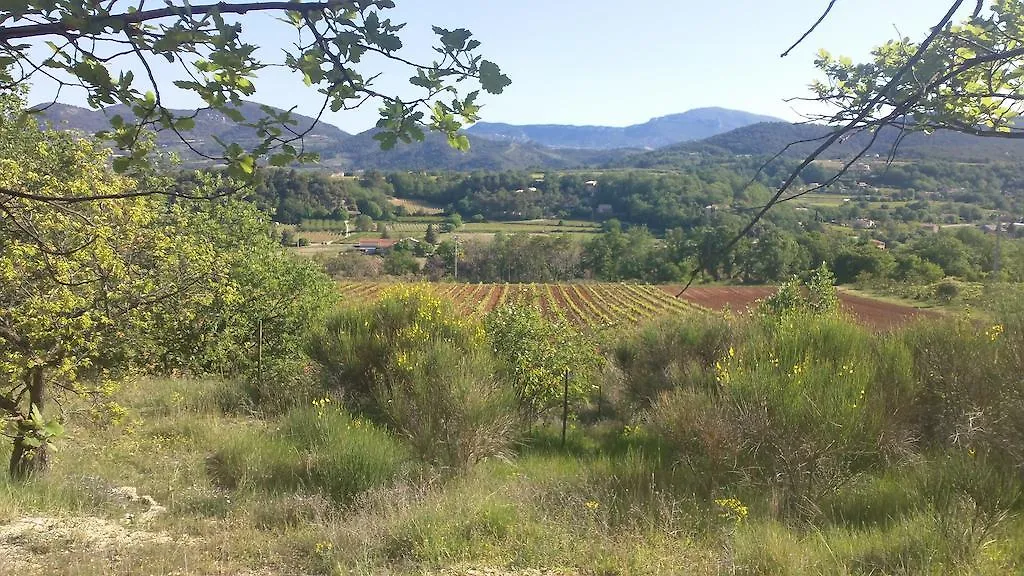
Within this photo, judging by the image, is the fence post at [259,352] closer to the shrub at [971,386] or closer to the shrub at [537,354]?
the shrub at [537,354]

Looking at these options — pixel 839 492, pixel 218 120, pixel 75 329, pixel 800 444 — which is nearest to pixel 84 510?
pixel 75 329

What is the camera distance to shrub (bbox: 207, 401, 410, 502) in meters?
5.70

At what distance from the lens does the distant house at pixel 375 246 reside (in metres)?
83.1

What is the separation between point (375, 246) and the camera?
86938 millimetres

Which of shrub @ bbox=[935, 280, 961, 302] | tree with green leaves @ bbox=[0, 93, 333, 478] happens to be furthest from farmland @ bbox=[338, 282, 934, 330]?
tree with green leaves @ bbox=[0, 93, 333, 478]

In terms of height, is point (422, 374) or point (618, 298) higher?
point (422, 374)

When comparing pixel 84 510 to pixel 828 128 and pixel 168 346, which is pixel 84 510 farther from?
pixel 168 346

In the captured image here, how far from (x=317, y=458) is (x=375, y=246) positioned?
8344cm

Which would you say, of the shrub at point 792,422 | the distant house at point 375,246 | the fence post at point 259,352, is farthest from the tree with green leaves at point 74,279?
the distant house at point 375,246

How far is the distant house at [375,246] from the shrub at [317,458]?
251 ft

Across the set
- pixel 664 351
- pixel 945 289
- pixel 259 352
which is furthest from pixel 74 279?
pixel 945 289

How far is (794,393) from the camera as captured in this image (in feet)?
15.2

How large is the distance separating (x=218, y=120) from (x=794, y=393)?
4.49 m

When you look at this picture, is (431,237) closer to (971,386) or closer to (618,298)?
(618,298)
